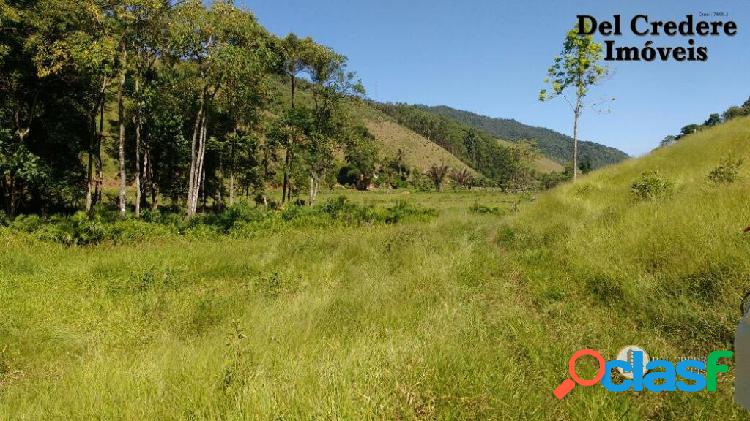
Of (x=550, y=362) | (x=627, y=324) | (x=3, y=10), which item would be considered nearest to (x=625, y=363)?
(x=550, y=362)

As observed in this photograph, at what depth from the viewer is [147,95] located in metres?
18.9

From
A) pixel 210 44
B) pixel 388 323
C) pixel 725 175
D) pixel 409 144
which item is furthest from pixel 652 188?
pixel 409 144

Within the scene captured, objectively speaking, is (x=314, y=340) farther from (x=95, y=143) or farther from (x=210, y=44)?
(x=95, y=143)

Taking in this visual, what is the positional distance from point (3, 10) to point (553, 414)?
20.4 m

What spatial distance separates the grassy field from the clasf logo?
3.0 inches

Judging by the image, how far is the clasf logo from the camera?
3346 millimetres

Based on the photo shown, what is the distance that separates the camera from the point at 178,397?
3541 millimetres

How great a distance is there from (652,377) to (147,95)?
21078 mm

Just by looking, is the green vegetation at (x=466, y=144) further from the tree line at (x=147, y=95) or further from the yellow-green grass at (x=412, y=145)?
the tree line at (x=147, y=95)

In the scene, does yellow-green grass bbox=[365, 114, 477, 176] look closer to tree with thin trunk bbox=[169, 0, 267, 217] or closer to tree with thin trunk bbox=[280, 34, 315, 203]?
tree with thin trunk bbox=[280, 34, 315, 203]

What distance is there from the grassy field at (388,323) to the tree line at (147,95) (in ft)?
33.4

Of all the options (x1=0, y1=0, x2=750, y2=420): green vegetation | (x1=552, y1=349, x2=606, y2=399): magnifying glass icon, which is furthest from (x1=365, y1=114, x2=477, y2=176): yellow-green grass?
(x1=552, y1=349, x2=606, y2=399): magnifying glass icon

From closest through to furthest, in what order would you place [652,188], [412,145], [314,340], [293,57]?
[314,340] < [652,188] < [293,57] < [412,145]

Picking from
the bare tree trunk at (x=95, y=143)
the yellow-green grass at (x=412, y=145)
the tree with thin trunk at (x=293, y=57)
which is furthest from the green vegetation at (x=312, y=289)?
the yellow-green grass at (x=412, y=145)
